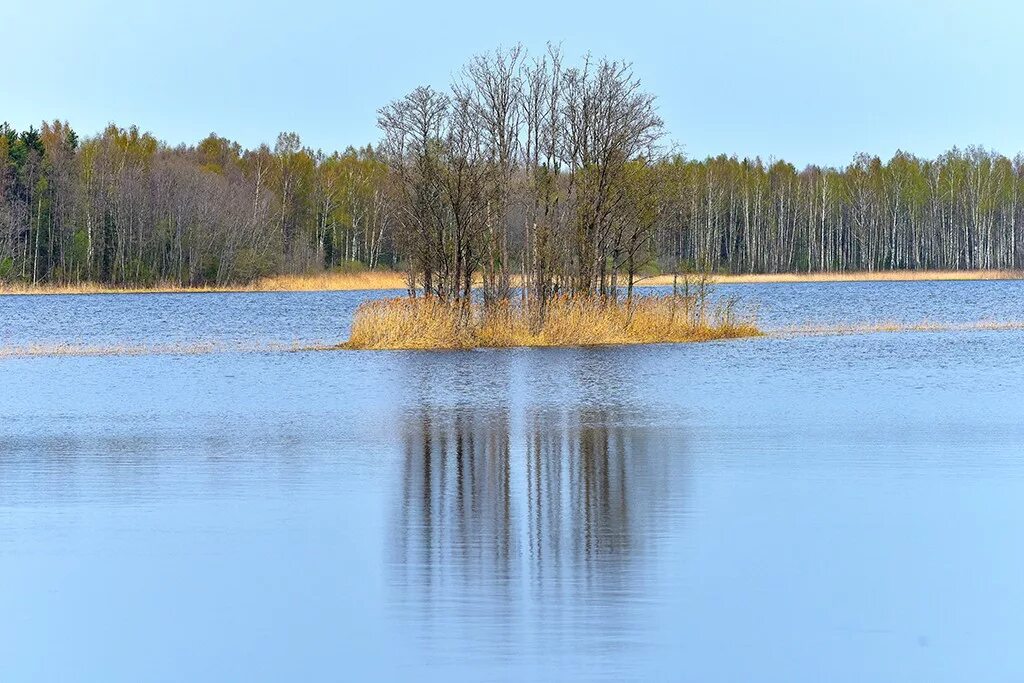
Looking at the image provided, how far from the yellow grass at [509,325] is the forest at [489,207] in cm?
132

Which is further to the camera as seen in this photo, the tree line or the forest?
the tree line

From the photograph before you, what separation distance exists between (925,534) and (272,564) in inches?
190

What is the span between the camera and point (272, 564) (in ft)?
30.8

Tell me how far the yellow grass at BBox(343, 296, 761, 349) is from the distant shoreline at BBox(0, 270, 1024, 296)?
44523mm

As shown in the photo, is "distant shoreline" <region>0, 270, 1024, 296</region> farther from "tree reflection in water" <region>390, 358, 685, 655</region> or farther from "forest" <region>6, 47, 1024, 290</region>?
"tree reflection in water" <region>390, 358, 685, 655</region>

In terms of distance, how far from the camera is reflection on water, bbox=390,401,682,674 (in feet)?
25.9

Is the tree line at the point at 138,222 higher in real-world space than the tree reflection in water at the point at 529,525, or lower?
higher

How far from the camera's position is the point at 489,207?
3666 cm

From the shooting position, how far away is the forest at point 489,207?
37250mm

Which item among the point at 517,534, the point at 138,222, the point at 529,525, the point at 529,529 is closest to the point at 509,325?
the point at 529,525

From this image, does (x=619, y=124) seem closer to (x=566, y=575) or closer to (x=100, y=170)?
(x=566, y=575)

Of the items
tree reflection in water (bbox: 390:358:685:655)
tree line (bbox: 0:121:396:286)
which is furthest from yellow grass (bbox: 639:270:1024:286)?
tree reflection in water (bbox: 390:358:685:655)

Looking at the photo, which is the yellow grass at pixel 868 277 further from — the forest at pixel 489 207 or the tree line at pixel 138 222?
the tree line at pixel 138 222

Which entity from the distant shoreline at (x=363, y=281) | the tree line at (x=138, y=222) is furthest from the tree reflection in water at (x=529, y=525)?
the tree line at (x=138, y=222)
